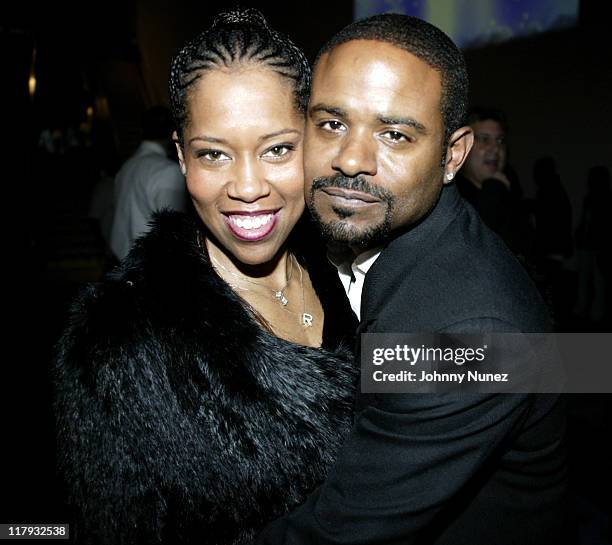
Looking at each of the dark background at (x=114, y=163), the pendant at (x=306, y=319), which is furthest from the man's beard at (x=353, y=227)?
the dark background at (x=114, y=163)

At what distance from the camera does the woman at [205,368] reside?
1189 mm

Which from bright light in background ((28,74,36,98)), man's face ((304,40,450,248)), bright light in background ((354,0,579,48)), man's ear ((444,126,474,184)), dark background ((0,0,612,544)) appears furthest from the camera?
bright light in background ((28,74,36,98))

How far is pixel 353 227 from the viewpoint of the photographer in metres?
1.22

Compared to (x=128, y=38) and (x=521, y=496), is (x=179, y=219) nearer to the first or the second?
(x=521, y=496)

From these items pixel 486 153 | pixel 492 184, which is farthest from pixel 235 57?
pixel 486 153

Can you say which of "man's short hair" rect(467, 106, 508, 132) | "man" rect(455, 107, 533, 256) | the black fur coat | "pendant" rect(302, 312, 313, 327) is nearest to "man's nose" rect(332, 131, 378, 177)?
the black fur coat

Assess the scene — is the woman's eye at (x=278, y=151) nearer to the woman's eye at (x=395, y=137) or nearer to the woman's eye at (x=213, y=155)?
the woman's eye at (x=213, y=155)

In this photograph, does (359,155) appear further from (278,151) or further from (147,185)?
(147,185)

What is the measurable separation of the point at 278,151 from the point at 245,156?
0.09 m

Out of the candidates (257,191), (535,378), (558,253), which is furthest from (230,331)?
(558,253)

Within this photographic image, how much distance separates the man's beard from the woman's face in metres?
0.15

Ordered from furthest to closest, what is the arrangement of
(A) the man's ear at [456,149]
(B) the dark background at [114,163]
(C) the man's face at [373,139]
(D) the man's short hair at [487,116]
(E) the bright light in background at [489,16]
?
1. (E) the bright light in background at [489,16]
2. (D) the man's short hair at [487,116]
3. (B) the dark background at [114,163]
4. (A) the man's ear at [456,149]
5. (C) the man's face at [373,139]

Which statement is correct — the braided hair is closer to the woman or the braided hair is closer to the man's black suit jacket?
the woman

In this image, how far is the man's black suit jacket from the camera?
1018 mm
